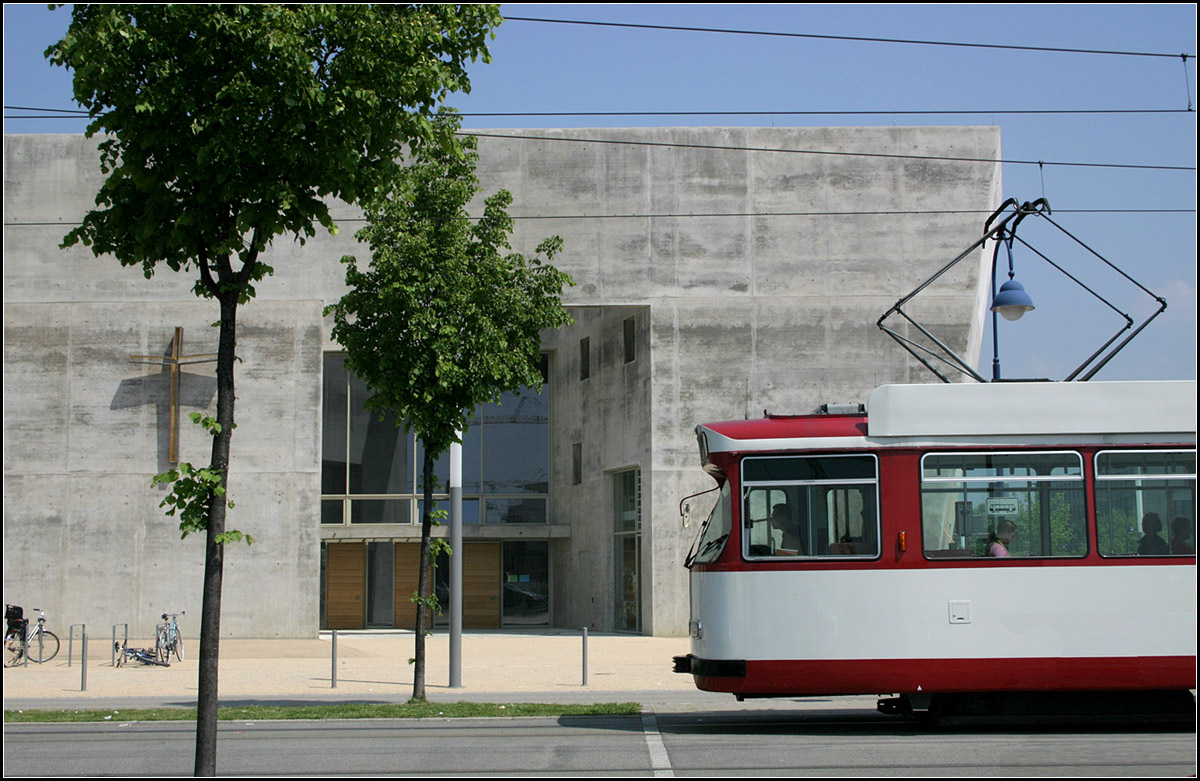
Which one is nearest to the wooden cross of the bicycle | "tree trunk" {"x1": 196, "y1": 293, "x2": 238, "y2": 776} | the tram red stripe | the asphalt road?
the bicycle

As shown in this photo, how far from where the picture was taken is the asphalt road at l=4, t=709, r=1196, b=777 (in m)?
9.47

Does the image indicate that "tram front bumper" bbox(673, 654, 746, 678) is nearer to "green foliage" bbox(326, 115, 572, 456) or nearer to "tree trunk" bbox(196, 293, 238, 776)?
"green foliage" bbox(326, 115, 572, 456)

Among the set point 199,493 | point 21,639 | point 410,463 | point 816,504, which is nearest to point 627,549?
point 410,463

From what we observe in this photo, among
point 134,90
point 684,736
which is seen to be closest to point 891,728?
point 684,736

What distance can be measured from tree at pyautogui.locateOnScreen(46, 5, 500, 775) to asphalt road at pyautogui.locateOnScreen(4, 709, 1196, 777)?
330 centimetres

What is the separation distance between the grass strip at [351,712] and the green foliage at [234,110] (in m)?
7.60

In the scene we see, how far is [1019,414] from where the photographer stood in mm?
11289

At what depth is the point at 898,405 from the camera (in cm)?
1134

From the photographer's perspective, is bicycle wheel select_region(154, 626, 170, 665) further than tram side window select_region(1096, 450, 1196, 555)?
Yes

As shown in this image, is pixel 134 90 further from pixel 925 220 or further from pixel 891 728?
pixel 925 220

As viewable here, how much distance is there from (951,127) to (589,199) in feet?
29.8

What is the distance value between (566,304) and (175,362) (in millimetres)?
9564

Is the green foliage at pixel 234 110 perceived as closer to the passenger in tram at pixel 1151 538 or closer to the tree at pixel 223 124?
the tree at pixel 223 124

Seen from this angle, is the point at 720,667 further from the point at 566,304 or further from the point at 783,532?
the point at 566,304
